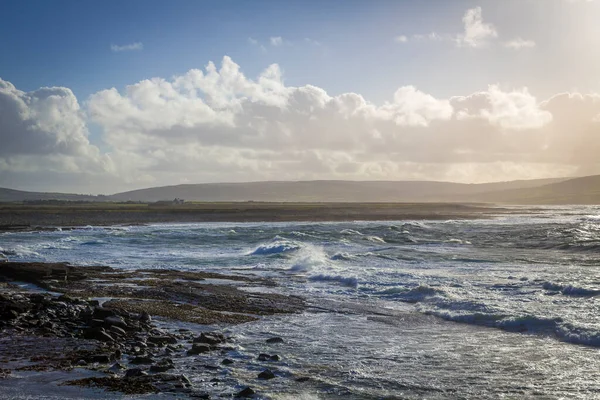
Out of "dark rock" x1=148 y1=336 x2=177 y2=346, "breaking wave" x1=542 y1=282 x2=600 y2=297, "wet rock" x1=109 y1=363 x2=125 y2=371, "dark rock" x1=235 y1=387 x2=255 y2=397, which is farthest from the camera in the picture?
"breaking wave" x1=542 y1=282 x2=600 y2=297

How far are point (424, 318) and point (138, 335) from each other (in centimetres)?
816

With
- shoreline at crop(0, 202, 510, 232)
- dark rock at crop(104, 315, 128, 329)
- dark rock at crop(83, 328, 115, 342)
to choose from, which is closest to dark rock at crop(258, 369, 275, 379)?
dark rock at crop(83, 328, 115, 342)

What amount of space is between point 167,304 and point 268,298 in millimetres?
3513

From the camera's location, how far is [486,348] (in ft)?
40.3

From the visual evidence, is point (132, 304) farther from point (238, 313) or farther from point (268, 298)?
point (268, 298)

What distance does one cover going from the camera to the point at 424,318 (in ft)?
52.8

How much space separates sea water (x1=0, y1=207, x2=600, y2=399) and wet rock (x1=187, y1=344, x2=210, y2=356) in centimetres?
76

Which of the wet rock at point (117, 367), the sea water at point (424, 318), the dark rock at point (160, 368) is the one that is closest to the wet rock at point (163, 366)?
the dark rock at point (160, 368)

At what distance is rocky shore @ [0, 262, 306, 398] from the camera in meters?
9.62

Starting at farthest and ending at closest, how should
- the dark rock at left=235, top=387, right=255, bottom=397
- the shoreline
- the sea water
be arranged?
the shoreline → the sea water → the dark rock at left=235, top=387, right=255, bottom=397

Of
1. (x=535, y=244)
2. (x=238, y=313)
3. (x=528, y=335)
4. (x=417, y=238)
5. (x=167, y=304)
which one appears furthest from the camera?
(x=417, y=238)

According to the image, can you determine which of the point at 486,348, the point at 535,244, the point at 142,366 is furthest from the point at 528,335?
the point at 535,244

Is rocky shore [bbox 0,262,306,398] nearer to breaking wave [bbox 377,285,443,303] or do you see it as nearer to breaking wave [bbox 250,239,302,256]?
breaking wave [bbox 377,285,443,303]

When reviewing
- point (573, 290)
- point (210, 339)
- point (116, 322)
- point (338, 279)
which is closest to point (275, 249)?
point (338, 279)
